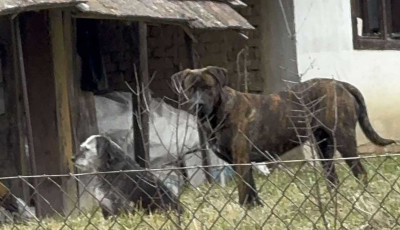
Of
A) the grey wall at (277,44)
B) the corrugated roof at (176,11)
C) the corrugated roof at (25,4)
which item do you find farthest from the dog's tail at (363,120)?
the corrugated roof at (25,4)

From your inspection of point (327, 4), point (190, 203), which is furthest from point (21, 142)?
point (327, 4)

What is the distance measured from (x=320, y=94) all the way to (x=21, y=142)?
2.65m

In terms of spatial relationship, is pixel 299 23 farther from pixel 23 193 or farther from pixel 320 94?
pixel 23 193

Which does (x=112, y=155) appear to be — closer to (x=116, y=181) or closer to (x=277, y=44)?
(x=116, y=181)

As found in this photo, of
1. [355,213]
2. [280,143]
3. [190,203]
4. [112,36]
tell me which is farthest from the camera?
[112,36]

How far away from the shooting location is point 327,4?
1241cm

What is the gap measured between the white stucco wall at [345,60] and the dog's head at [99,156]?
389 centimetres

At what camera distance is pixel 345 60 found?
12.6 metres

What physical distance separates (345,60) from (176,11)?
145 inches

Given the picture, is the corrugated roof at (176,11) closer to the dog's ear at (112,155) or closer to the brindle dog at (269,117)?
the brindle dog at (269,117)

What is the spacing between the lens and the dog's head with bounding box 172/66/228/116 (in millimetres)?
8273

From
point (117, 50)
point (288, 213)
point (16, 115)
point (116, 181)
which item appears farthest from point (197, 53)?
point (288, 213)

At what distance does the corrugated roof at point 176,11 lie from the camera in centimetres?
862

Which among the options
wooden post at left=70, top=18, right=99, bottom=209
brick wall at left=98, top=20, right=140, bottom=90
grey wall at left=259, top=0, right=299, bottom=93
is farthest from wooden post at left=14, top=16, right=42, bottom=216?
grey wall at left=259, top=0, right=299, bottom=93
